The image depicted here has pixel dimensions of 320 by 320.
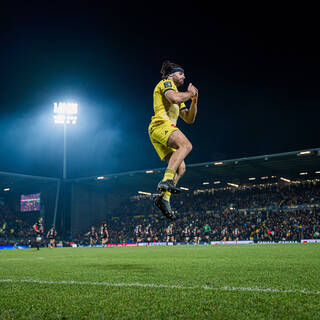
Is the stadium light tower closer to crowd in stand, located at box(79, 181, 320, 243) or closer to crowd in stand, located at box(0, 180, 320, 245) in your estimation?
crowd in stand, located at box(0, 180, 320, 245)

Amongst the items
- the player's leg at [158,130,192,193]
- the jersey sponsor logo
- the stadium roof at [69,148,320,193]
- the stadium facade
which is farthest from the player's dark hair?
the stadium facade

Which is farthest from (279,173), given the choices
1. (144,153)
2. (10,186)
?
(10,186)

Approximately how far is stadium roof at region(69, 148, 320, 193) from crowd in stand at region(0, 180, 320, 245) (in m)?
1.66

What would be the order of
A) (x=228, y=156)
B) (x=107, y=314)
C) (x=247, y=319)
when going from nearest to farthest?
1. (x=247, y=319)
2. (x=107, y=314)
3. (x=228, y=156)

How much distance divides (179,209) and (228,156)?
8.91 meters

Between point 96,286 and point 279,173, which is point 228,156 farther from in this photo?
point 96,286

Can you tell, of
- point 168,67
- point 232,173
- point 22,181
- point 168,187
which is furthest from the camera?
point 22,181

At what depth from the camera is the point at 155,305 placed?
2.53m

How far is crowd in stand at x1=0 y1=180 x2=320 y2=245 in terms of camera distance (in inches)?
1332

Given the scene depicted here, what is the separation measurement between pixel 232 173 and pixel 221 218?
5.15m

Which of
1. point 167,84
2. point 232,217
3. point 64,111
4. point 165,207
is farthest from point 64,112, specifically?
point 165,207

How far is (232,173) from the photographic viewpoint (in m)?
38.4

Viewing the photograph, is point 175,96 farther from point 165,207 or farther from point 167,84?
point 165,207

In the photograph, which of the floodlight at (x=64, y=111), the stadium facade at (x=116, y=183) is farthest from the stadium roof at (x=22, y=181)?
the floodlight at (x=64, y=111)
